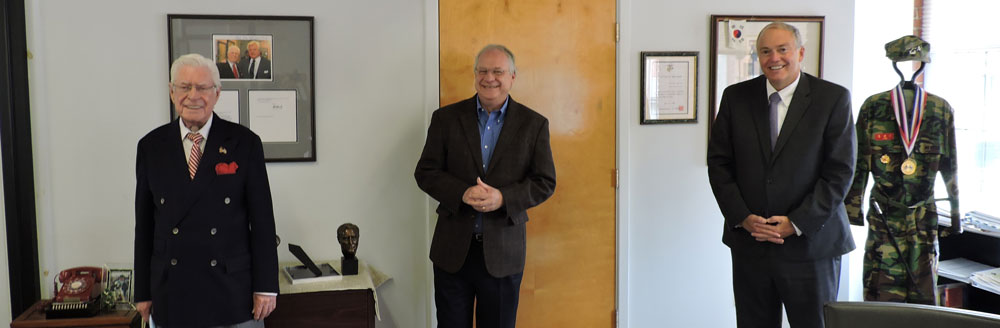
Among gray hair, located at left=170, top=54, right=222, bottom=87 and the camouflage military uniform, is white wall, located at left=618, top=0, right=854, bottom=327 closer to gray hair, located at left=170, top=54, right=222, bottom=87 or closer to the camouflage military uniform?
the camouflage military uniform

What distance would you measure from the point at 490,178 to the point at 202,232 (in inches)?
40.1

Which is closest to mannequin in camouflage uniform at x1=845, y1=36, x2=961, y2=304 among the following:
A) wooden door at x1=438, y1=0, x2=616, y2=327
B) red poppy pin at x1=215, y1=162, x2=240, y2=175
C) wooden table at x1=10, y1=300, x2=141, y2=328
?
wooden door at x1=438, y1=0, x2=616, y2=327

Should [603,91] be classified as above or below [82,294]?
above

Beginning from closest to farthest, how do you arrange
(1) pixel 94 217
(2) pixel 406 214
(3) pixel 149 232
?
(3) pixel 149 232
(1) pixel 94 217
(2) pixel 406 214

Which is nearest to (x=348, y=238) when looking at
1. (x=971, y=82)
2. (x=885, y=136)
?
(x=885, y=136)

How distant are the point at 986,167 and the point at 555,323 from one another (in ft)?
8.23

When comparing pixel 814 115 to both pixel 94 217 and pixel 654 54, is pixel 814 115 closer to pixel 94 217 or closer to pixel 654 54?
pixel 654 54

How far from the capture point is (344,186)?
125 inches

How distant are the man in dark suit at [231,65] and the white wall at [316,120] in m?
0.16

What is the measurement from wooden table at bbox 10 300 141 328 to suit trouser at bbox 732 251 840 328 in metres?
2.29

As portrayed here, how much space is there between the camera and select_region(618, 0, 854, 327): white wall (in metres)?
3.42

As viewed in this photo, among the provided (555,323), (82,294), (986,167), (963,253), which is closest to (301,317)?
(82,294)

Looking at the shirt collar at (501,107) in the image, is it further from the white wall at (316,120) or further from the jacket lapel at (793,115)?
the jacket lapel at (793,115)

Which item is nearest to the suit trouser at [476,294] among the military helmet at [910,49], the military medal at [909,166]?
the military medal at [909,166]
